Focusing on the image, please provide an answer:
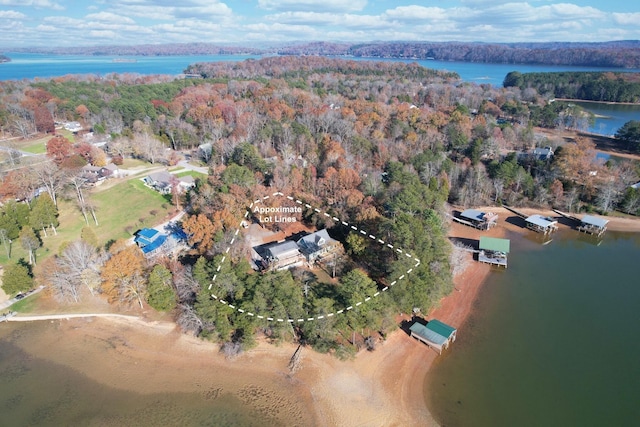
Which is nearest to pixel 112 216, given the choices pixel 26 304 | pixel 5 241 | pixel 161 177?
Result: pixel 161 177

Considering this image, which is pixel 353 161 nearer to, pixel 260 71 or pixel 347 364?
pixel 347 364

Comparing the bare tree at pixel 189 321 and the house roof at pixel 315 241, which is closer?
the bare tree at pixel 189 321

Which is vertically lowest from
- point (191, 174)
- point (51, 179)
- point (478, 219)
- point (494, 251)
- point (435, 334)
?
point (435, 334)

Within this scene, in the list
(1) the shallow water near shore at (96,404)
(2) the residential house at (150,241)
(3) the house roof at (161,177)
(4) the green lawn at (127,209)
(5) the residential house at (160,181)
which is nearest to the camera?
(1) the shallow water near shore at (96,404)

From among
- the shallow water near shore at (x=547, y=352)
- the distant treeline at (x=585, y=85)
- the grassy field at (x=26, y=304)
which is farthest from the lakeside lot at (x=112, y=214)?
the distant treeline at (x=585, y=85)

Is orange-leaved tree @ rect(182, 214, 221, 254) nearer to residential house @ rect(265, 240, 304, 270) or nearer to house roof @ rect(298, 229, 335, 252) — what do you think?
residential house @ rect(265, 240, 304, 270)

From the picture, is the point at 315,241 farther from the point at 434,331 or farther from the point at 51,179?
the point at 51,179

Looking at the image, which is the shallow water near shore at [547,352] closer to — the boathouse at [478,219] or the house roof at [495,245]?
the house roof at [495,245]

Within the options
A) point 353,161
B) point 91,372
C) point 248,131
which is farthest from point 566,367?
point 248,131
